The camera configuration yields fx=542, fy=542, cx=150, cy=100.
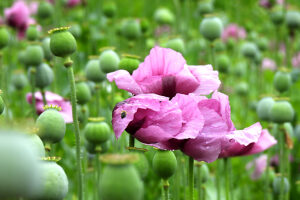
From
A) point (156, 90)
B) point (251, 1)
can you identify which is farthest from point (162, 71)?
point (251, 1)

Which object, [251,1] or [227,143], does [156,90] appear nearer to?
[227,143]

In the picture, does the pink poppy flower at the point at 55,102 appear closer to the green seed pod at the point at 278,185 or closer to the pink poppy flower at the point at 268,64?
the green seed pod at the point at 278,185

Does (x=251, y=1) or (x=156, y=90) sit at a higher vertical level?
(x=251, y=1)

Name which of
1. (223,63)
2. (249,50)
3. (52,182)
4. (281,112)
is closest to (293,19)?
(249,50)

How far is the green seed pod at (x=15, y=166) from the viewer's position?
264mm

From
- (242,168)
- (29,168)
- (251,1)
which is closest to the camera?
(29,168)

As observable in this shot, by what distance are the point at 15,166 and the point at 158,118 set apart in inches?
11.3

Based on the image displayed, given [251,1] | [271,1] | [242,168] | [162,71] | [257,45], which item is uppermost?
[251,1]

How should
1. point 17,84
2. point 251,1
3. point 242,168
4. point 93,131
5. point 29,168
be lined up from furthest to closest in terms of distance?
point 251,1
point 242,168
point 17,84
point 93,131
point 29,168

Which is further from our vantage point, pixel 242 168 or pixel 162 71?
pixel 242 168

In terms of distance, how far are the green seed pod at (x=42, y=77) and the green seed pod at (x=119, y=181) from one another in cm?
61

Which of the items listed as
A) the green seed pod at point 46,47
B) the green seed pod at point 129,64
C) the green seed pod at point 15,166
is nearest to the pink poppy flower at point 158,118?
the green seed pod at point 129,64

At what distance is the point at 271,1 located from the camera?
1726mm

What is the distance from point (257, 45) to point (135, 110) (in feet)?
4.23
